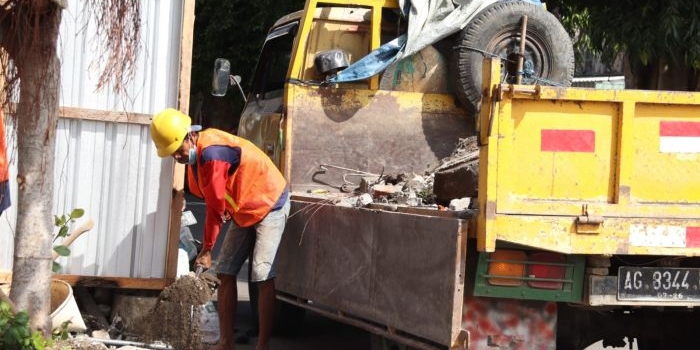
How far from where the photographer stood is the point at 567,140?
16.9ft

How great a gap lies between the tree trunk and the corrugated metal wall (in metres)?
2.02

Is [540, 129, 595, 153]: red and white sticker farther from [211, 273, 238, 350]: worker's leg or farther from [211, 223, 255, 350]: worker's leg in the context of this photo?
[211, 273, 238, 350]: worker's leg

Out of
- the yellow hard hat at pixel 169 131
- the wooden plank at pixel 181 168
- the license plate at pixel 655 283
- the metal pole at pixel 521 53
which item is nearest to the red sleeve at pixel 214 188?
the yellow hard hat at pixel 169 131

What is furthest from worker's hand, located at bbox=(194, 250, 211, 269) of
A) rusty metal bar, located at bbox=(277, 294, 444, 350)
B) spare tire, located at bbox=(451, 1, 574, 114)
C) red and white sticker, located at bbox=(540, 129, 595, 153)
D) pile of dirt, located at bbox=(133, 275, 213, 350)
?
red and white sticker, located at bbox=(540, 129, 595, 153)

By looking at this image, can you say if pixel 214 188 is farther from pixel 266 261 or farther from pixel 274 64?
pixel 274 64

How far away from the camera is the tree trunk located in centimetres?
471

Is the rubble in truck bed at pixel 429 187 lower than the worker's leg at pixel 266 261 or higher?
higher

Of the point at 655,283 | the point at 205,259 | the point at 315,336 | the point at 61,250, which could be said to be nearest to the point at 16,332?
the point at 61,250

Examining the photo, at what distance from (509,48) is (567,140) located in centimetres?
239

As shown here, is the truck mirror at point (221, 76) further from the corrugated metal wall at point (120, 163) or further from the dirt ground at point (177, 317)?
the dirt ground at point (177, 317)

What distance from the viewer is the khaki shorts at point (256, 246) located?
657cm

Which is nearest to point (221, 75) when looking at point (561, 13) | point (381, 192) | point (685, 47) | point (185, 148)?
point (185, 148)

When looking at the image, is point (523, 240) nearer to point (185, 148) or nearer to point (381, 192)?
point (381, 192)

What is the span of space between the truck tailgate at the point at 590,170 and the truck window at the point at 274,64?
314 cm
